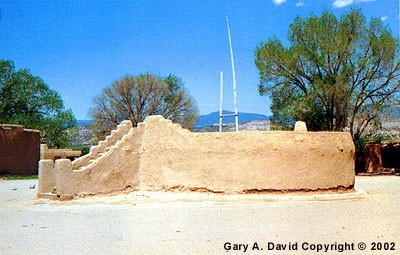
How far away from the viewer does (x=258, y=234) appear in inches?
359

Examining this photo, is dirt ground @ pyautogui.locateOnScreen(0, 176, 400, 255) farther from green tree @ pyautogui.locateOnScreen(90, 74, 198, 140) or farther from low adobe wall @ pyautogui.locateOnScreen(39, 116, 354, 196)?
green tree @ pyautogui.locateOnScreen(90, 74, 198, 140)

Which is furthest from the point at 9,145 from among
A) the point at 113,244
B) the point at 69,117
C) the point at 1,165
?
the point at 113,244

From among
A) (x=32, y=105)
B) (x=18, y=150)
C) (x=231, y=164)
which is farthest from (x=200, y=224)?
(x=32, y=105)

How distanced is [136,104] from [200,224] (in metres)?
34.5

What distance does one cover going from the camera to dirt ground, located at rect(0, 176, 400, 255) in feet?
26.6

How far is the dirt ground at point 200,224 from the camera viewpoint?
8.09 m

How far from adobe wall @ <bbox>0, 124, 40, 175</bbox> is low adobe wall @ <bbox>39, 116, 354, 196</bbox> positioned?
1232cm

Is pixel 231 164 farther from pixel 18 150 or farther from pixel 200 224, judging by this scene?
pixel 18 150

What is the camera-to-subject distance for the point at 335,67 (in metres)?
30.2

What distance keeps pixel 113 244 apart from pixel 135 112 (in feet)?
118

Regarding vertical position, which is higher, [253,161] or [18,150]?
[18,150]

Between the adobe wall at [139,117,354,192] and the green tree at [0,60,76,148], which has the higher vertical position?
the green tree at [0,60,76,148]

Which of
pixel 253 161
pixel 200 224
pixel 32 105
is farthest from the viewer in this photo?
pixel 32 105

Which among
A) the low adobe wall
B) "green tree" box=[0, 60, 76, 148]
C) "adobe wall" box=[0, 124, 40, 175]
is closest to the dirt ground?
the low adobe wall
